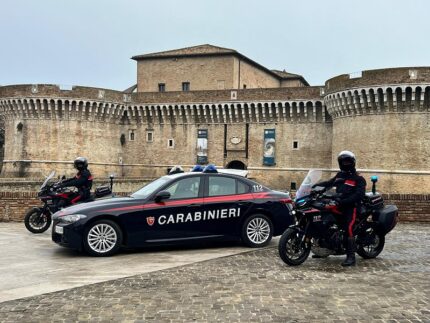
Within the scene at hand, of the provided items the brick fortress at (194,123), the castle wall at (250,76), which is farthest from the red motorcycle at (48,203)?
the castle wall at (250,76)

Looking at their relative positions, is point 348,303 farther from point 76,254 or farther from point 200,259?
point 76,254

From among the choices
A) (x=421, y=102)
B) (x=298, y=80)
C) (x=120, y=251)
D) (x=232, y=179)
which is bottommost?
(x=120, y=251)

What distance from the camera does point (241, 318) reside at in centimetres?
480

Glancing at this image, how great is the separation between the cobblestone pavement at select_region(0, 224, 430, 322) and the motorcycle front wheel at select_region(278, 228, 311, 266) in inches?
5.3

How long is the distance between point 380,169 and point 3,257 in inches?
962

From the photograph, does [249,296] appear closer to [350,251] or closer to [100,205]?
[350,251]

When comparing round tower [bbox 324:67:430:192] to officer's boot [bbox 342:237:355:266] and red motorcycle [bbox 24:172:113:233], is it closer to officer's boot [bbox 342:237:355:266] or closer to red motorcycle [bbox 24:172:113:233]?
red motorcycle [bbox 24:172:113:233]

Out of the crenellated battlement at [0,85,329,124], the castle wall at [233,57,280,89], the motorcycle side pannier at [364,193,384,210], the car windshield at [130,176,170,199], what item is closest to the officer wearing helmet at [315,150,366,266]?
the motorcycle side pannier at [364,193,384,210]

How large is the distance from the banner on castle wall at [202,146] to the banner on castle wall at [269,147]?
487 centimetres

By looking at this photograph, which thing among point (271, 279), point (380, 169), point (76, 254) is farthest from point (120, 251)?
point (380, 169)

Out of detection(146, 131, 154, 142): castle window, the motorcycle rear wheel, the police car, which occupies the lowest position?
the motorcycle rear wheel

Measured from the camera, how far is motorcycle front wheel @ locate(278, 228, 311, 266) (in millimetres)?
7234

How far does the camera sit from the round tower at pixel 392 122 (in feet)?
89.5

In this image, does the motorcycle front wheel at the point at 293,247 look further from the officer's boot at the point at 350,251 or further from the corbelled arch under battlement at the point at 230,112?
the corbelled arch under battlement at the point at 230,112
